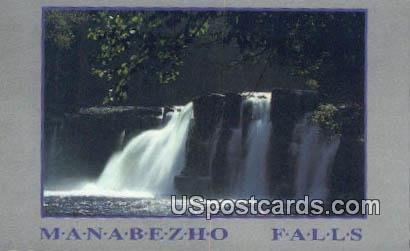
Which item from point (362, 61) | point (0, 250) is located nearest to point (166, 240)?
point (0, 250)

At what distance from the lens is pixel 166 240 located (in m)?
10.6

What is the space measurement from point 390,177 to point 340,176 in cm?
35

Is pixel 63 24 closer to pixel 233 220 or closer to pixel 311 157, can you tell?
pixel 233 220

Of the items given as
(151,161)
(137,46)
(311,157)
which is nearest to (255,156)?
(311,157)

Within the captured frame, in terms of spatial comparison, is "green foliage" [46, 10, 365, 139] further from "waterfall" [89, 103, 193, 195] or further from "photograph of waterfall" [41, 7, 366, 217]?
"waterfall" [89, 103, 193, 195]

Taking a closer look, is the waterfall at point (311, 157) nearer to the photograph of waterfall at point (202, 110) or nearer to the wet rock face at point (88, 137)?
the photograph of waterfall at point (202, 110)

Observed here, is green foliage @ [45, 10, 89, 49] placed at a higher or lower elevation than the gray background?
higher

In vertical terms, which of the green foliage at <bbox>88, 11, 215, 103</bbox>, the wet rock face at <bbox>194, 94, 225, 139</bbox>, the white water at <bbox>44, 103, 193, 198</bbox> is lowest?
the white water at <bbox>44, 103, 193, 198</bbox>

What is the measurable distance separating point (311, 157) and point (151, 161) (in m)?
1.12

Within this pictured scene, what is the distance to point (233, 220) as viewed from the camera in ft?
34.8

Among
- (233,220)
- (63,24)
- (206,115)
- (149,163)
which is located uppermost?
(63,24)

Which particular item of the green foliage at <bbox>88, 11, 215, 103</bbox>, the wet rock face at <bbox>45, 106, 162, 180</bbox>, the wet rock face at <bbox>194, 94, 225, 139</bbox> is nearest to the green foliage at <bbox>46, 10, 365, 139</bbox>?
the green foliage at <bbox>88, 11, 215, 103</bbox>

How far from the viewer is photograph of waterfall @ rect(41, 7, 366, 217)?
34.7 ft

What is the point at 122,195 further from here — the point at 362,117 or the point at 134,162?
the point at 362,117
